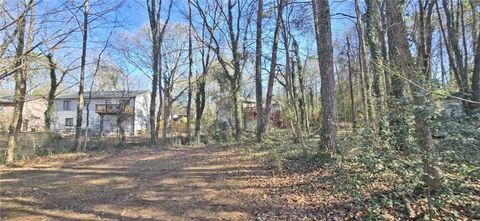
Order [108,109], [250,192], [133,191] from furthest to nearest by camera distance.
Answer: [108,109] < [133,191] < [250,192]

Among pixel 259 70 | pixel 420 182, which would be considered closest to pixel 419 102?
pixel 420 182

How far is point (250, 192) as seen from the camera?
7.26 meters

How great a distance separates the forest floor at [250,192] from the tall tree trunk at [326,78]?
56 cm

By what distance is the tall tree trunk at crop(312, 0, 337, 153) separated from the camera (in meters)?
9.26

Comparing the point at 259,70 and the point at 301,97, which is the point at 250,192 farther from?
the point at 301,97

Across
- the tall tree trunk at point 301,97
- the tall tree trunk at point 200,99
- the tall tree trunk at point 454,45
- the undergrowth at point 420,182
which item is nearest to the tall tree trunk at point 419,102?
the undergrowth at point 420,182

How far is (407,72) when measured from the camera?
199 inches

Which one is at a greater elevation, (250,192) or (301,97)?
(301,97)

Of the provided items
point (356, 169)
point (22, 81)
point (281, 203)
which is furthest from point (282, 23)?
point (22, 81)

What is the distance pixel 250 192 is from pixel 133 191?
2572 millimetres

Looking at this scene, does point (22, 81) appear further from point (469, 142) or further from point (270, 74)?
point (469, 142)

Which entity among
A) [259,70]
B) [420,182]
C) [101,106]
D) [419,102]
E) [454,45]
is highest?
[101,106]

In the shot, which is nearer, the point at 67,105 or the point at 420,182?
the point at 420,182

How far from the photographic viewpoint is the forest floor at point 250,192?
513 centimetres
